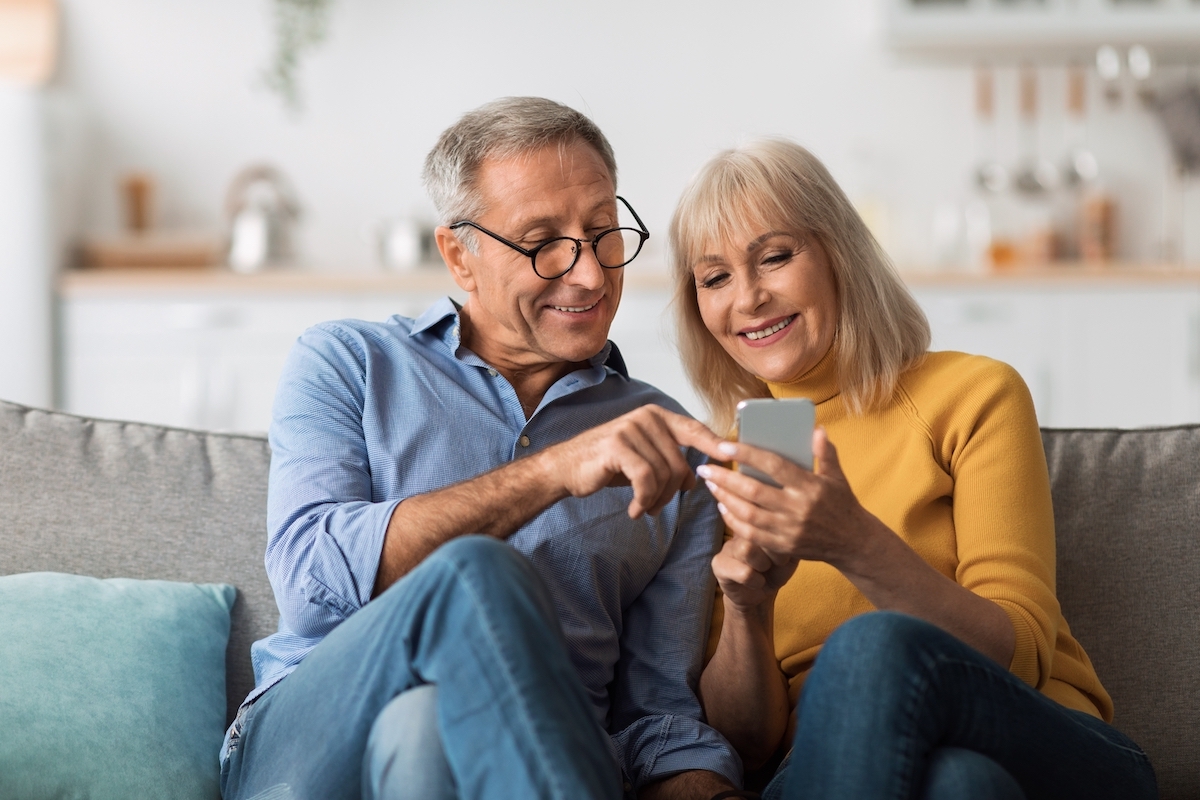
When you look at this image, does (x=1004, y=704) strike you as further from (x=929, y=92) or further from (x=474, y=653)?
(x=929, y=92)

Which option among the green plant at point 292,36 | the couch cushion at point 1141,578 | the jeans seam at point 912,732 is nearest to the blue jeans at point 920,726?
the jeans seam at point 912,732

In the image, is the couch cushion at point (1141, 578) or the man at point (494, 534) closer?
the man at point (494, 534)

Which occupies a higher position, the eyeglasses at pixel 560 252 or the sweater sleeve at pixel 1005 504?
the eyeglasses at pixel 560 252

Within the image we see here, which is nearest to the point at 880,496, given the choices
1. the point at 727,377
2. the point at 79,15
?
the point at 727,377

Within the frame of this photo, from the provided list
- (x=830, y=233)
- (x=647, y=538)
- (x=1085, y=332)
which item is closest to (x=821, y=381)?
(x=830, y=233)

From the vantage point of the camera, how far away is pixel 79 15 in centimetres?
453

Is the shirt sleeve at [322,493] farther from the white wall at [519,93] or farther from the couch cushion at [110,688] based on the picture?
the white wall at [519,93]

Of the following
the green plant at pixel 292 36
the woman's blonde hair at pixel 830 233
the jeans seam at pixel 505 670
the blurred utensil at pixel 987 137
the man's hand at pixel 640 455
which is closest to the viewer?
the jeans seam at pixel 505 670

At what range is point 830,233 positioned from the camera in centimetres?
163

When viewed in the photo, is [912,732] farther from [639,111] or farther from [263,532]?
[639,111]

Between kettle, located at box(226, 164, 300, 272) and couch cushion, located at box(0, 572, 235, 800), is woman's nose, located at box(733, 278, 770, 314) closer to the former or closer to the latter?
couch cushion, located at box(0, 572, 235, 800)

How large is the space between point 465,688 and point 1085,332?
11.1ft

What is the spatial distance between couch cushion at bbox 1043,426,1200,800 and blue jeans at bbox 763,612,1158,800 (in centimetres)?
45

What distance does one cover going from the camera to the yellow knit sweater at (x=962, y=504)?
141 cm
